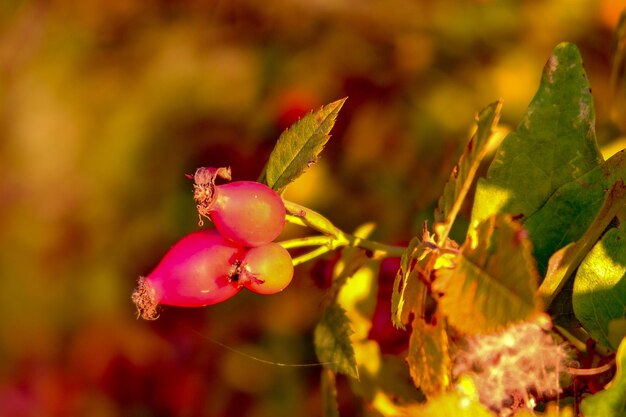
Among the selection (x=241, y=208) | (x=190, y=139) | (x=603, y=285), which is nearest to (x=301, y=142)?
(x=241, y=208)

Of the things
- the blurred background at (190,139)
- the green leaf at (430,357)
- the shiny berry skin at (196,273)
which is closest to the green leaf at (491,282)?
the green leaf at (430,357)

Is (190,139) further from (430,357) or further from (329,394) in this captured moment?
(430,357)

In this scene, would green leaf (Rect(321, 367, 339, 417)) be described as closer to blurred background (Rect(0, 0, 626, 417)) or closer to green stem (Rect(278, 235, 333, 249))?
green stem (Rect(278, 235, 333, 249))

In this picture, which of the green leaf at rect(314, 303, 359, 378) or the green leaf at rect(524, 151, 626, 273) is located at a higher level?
the green leaf at rect(524, 151, 626, 273)

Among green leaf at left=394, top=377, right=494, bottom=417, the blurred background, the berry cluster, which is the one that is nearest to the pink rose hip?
the berry cluster

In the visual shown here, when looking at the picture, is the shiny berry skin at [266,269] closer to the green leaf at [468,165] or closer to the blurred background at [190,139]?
the green leaf at [468,165]

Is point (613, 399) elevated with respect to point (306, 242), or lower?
lower
